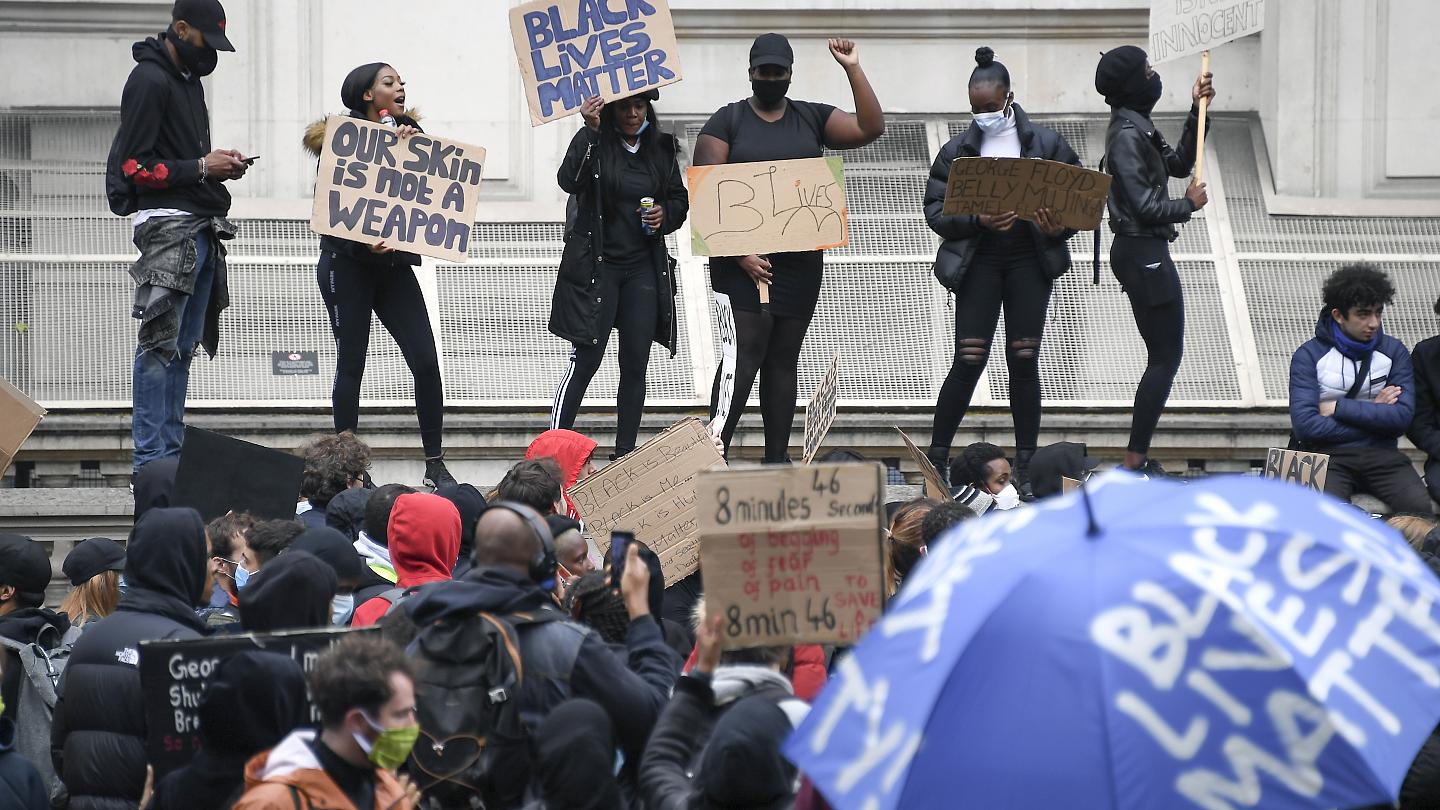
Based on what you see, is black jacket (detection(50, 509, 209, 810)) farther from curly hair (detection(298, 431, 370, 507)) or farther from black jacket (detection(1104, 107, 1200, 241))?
black jacket (detection(1104, 107, 1200, 241))

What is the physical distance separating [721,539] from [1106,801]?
1.63 m

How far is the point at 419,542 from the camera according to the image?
5.80 meters

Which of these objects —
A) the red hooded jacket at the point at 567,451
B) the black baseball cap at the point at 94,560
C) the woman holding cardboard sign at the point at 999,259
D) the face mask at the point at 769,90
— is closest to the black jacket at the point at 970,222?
the woman holding cardboard sign at the point at 999,259

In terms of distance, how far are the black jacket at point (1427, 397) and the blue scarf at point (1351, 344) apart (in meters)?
0.26

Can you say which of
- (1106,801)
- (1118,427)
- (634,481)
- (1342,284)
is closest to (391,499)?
(634,481)

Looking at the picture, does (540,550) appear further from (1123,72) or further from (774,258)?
(1123,72)

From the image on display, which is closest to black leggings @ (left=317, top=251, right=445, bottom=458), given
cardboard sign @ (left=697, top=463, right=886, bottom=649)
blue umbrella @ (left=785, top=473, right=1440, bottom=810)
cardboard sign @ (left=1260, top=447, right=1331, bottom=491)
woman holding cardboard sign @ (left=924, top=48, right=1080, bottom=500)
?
woman holding cardboard sign @ (left=924, top=48, right=1080, bottom=500)

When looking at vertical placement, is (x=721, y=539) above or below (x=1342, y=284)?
below

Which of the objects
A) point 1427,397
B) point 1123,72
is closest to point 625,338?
point 1123,72

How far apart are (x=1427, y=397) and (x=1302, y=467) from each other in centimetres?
132

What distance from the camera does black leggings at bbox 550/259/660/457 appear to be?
8.99 m

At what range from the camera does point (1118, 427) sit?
1146 centimetres

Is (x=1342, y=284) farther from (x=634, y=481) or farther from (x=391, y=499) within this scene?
(x=391, y=499)

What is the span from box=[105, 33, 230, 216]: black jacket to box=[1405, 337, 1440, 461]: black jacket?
5532mm
